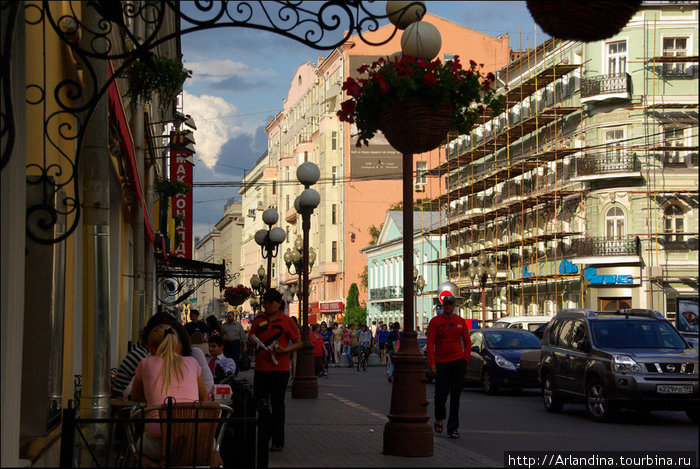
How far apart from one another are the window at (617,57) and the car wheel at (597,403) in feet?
113

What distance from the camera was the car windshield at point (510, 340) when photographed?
25.1 meters

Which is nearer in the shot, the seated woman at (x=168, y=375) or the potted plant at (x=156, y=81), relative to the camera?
the seated woman at (x=168, y=375)

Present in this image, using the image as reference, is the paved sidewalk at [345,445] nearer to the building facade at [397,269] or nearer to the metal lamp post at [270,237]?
the metal lamp post at [270,237]

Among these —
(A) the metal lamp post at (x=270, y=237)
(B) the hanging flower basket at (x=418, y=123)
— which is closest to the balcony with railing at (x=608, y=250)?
(A) the metal lamp post at (x=270, y=237)

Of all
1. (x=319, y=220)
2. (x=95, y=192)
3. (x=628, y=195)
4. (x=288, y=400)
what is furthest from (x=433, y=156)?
(x=95, y=192)

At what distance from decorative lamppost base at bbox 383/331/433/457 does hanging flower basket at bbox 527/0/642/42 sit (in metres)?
6.29

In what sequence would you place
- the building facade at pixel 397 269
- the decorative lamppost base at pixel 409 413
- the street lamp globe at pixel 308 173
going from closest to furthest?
1. the decorative lamppost base at pixel 409 413
2. the street lamp globe at pixel 308 173
3. the building facade at pixel 397 269

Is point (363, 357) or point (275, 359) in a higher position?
point (275, 359)

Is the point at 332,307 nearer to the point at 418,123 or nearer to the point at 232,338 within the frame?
the point at 232,338

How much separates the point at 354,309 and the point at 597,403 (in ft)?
237

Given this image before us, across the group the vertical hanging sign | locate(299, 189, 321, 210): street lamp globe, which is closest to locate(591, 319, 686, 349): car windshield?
locate(299, 189, 321, 210): street lamp globe

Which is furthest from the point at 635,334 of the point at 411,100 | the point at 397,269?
the point at 397,269

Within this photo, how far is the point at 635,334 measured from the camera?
17.6 meters

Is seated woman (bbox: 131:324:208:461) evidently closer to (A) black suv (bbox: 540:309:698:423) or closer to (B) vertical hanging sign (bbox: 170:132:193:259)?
(A) black suv (bbox: 540:309:698:423)
